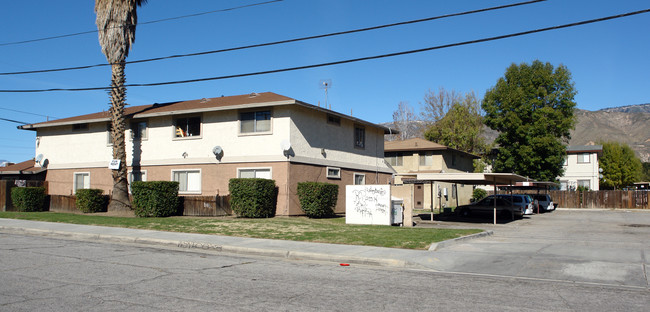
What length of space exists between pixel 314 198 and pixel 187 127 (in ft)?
27.4

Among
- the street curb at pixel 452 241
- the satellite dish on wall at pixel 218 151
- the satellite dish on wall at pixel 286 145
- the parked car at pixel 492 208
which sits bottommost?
the street curb at pixel 452 241

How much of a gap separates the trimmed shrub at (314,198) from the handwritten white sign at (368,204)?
6.41ft

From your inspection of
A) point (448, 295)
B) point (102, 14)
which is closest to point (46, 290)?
point (448, 295)

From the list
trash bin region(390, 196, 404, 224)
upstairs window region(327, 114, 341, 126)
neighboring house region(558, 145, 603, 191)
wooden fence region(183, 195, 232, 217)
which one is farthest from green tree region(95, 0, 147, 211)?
neighboring house region(558, 145, 603, 191)

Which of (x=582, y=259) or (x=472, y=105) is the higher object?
(x=472, y=105)

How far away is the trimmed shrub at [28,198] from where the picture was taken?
2642cm

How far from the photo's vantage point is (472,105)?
57.3 m

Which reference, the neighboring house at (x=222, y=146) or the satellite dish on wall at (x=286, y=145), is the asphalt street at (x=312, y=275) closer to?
the satellite dish on wall at (x=286, y=145)

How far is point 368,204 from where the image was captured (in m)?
20.5

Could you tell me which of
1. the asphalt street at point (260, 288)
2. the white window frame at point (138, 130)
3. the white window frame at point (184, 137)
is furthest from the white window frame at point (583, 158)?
the asphalt street at point (260, 288)

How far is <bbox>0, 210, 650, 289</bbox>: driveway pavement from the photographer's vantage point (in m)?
10.5

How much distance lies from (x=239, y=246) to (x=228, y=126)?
A: 1195cm

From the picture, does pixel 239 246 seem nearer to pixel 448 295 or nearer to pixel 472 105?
pixel 448 295

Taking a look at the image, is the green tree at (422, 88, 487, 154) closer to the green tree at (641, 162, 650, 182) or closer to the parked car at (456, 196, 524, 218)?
the parked car at (456, 196, 524, 218)
